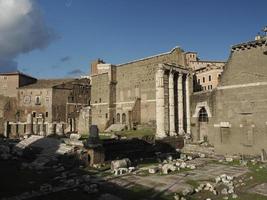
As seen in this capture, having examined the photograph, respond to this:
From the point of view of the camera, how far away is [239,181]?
1545 cm

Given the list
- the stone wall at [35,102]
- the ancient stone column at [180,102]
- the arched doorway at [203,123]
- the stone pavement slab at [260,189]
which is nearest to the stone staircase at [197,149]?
the arched doorway at [203,123]

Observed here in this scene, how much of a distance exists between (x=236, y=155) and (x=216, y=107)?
421cm

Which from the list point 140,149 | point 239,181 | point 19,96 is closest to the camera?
point 239,181

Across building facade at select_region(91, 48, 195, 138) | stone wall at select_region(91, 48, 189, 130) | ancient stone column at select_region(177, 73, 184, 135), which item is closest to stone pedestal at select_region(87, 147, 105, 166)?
building facade at select_region(91, 48, 195, 138)

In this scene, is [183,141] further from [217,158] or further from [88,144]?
[88,144]

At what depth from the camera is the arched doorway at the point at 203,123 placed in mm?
28250

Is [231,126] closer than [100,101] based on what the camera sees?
Yes

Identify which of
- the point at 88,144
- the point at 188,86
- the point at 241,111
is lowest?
the point at 88,144

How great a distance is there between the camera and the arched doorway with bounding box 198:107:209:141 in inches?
1112

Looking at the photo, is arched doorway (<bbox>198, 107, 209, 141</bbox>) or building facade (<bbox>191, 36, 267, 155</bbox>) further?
arched doorway (<bbox>198, 107, 209, 141</bbox>)

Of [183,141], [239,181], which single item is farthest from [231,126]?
[239,181]

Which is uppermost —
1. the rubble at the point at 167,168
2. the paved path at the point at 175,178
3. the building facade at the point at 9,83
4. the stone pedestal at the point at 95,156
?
the building facade at the point at 9,83

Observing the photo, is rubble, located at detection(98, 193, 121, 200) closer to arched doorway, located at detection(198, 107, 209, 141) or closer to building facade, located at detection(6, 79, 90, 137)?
arched doorway, located at detection(198, 107, 209, 141)

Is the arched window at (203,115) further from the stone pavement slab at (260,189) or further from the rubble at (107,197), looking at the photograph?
the rubble at (107,197)
